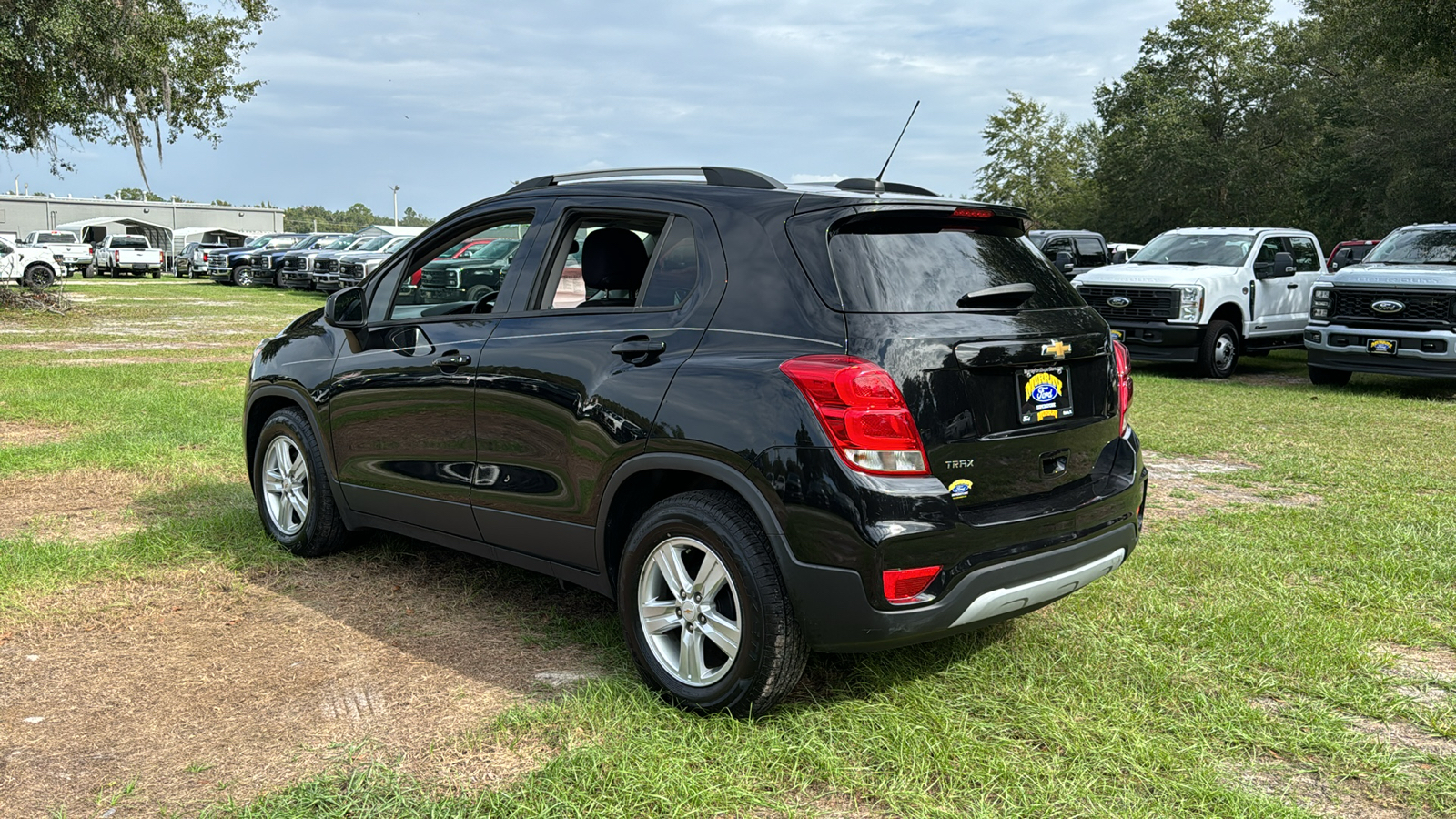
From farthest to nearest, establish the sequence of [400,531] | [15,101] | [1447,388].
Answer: [15,101], [1447,388], [400,531]

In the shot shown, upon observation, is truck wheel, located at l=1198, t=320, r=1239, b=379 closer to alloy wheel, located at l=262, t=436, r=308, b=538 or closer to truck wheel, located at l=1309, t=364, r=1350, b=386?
truck wheel, located at l=1309, t=364, r=1350, b=386

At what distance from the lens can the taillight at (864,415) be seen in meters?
3.28

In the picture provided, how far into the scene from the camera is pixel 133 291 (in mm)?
33156

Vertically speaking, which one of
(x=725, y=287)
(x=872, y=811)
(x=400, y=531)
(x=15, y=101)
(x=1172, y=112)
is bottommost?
(x=872, y=811)

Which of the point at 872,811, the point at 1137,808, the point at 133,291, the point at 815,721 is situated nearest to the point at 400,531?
the point at 815,721

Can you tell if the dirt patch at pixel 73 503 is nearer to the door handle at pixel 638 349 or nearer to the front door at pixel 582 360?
the front door at pixel 582 360

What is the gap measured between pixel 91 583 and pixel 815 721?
11.3ft

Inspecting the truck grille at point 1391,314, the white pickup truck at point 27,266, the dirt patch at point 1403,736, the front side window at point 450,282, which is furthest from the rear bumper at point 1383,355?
the white pickup truck at point 27,266

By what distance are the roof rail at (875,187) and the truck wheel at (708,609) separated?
118 centimetres

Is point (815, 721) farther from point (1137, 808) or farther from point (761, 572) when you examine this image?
point (1137, 808)

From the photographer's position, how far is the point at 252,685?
13.0 feet

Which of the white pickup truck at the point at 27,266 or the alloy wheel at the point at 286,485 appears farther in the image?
the white pickup truck at the point at 27,266

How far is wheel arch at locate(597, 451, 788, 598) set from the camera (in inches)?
134

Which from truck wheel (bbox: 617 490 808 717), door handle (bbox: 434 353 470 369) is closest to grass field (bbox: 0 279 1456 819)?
truck wheel (bbox: 617 490 808 717)
